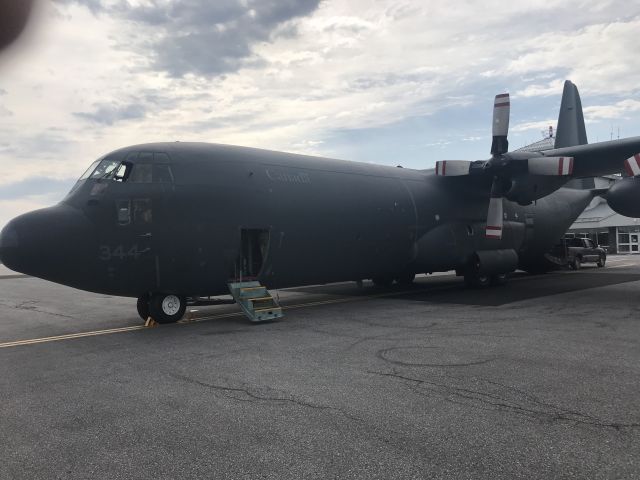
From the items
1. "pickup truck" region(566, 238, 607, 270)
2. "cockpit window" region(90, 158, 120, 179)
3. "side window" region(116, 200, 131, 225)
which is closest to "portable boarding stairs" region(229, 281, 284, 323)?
"side window" region(116, 200, 131, 225)

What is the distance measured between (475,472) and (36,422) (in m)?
4.66

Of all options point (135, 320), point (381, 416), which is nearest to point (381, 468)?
point (381, 416)

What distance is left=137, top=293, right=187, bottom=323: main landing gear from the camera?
12023 millimetres

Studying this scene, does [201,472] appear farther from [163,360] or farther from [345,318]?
[345,318]

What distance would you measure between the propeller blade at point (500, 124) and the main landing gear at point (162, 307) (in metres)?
11.6

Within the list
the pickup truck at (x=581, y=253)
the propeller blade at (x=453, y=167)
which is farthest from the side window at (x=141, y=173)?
the pickup truck at (x=581, y=253)

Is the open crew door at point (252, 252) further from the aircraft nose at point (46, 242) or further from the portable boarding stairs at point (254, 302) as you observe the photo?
the aircraft nose at point (46, 242)

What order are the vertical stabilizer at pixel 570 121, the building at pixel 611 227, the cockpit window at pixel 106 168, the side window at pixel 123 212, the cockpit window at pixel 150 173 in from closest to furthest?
the side window at pixel 123 212
the cockpit window at pixel 106 168
the cockpit window at pixel 150 173
the vertical stabilizer at pixel 570 121
the building at pixel 611 227

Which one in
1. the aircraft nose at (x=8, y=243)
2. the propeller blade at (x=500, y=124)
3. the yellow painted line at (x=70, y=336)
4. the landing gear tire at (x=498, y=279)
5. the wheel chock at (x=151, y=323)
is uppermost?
the propeller blade at (x=500, y=124)

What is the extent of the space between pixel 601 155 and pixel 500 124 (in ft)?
10.9

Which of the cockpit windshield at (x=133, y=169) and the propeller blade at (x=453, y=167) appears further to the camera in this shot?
the propeller blade at (x=453, y=167)

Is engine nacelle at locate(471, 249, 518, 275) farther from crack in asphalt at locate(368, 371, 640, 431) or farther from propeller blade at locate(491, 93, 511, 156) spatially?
crack in asphalt at locate(368, 371, 640, 431)

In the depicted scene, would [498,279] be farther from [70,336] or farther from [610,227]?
A: [610,227]

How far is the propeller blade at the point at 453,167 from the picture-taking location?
17438mm
